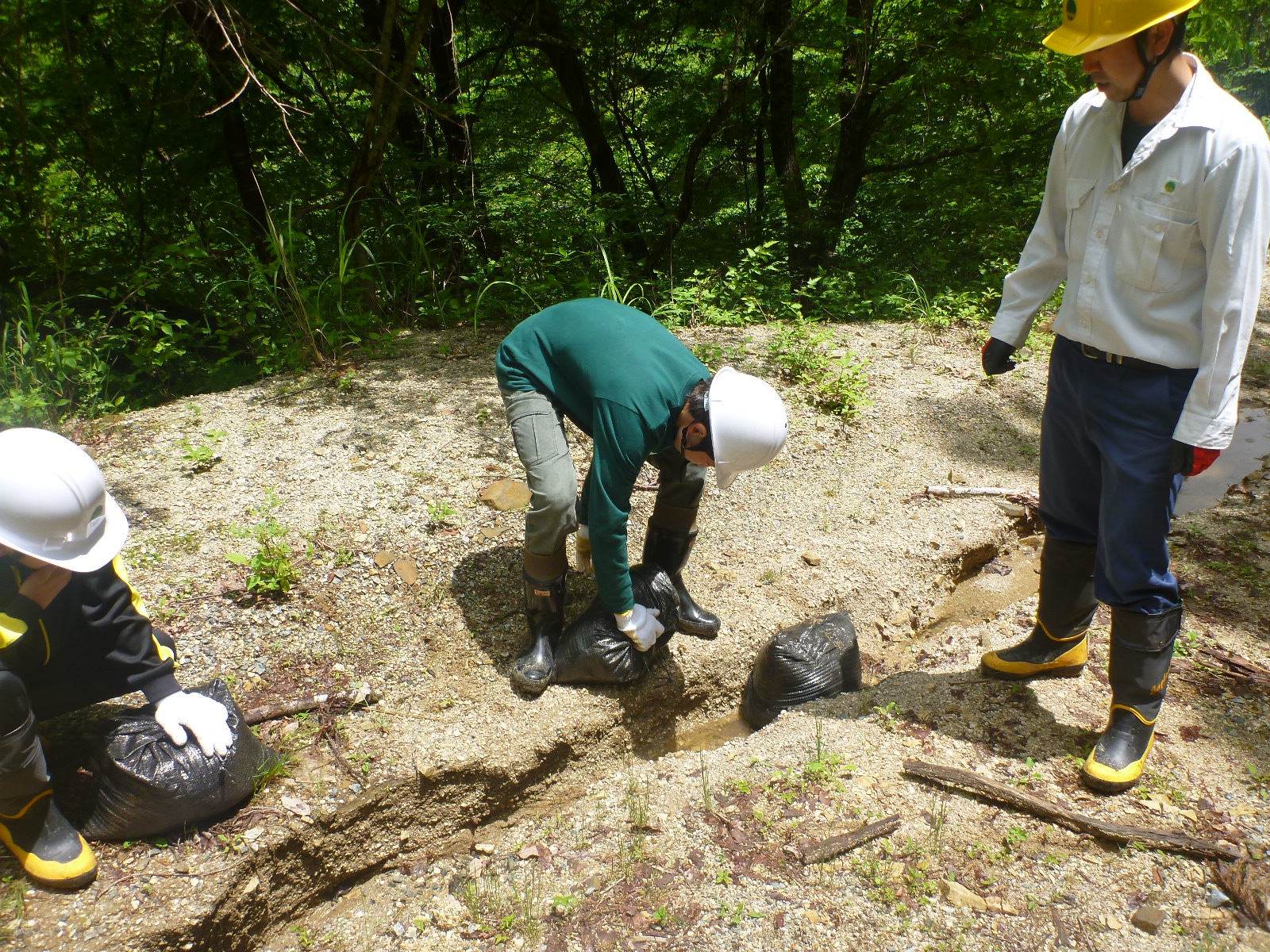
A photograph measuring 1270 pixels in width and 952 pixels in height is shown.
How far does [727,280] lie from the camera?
19.8 ft

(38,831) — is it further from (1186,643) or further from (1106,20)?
(1186,643)

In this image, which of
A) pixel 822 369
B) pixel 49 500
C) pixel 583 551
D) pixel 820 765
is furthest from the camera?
pixel 822 369

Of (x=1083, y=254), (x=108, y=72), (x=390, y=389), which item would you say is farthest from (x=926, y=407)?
(x=108, y=72)

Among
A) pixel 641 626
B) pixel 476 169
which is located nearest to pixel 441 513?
pixel 641 626

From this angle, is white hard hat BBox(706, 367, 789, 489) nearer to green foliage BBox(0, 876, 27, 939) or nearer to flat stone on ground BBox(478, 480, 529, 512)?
flat stone on ground BBox(478, 480, 529, 512)

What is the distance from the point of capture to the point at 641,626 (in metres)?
2.83

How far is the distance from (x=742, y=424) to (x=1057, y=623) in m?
1.28

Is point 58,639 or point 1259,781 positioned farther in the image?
point 1259,781

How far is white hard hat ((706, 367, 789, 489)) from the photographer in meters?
2.42

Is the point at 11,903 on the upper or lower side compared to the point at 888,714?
upper

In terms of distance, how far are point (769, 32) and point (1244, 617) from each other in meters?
5.20

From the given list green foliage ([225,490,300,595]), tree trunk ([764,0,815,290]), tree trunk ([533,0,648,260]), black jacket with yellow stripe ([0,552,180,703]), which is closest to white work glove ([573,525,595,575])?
green foliage ([225,490,300,595])

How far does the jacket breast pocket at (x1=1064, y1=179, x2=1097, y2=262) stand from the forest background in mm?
3305

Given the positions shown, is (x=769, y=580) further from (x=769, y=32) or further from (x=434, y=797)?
(x=769, y=32)
